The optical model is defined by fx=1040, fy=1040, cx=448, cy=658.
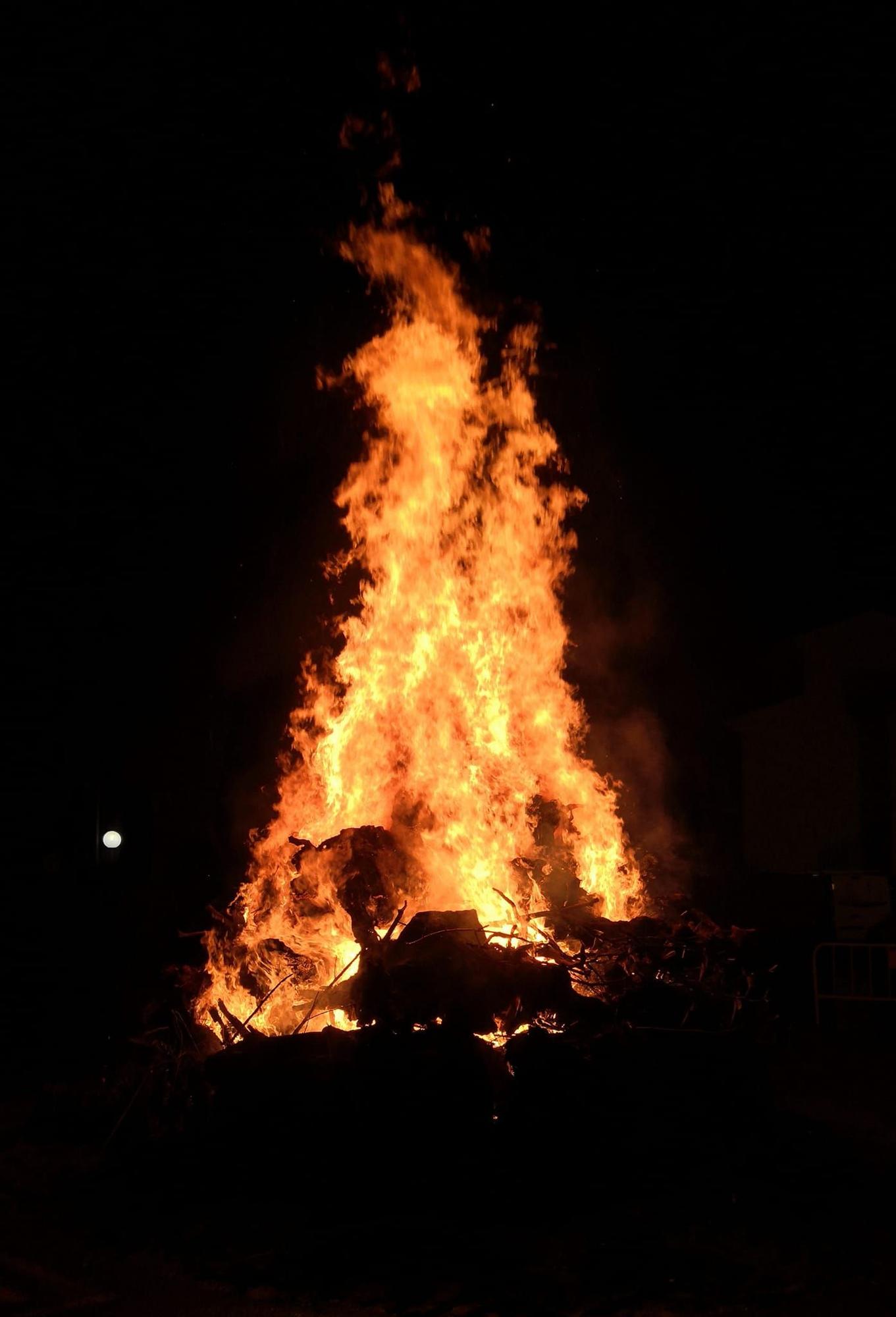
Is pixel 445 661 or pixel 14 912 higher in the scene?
pixel 445 661

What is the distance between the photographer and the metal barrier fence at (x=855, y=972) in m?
10.2

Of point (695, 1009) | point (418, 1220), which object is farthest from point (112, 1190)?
point (695, 1009)

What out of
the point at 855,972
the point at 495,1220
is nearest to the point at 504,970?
the point at 495,1220

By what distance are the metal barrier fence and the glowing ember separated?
Answer: 3424 mm

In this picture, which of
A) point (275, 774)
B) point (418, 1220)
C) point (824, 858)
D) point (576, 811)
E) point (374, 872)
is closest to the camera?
point (418, 1220)

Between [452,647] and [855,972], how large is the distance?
6.02 m

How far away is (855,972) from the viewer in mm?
11000

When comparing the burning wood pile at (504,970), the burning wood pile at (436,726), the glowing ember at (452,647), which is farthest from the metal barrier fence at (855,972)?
the burning wood pile at (504,970)

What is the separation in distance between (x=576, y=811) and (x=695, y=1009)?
222 cm

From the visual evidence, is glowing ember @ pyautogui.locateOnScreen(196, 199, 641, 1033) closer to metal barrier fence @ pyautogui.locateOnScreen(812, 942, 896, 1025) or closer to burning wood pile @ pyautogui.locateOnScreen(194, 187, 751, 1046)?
burning wood pile @ pyautogui.locateOnScreen(194, 187, 751, 1046)

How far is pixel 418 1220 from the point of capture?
17.1 feet

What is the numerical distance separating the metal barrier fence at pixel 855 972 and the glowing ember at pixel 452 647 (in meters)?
3.42

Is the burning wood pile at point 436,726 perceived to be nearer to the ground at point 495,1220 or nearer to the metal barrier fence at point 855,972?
the ground at point 495,1220

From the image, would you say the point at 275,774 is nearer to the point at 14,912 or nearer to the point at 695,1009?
the point at 14,912
